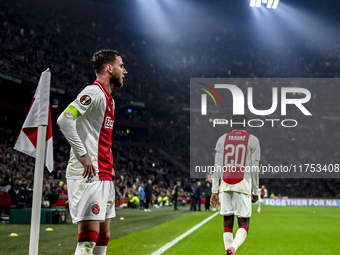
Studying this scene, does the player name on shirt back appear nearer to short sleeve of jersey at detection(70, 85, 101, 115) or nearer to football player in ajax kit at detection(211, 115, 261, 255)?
football player in ajax kit at detection(211, 115, 261, 255)

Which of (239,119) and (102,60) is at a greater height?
(102,60)

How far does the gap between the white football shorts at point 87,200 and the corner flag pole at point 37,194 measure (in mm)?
717

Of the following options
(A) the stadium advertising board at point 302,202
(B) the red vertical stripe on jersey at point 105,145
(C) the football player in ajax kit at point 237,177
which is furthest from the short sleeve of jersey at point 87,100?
(A) the stadium advertising board at point 302,202

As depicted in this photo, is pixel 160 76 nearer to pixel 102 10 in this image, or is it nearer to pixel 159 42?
pixel 159 42

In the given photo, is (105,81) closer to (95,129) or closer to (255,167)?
(95,129)

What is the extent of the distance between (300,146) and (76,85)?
29181 millimetres

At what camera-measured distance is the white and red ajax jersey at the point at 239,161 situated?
5945 millimetres

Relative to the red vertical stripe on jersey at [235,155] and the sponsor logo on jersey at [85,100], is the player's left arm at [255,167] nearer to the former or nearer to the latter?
the red vertical stripe on jersey at [235,155]

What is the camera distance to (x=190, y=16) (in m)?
53.2

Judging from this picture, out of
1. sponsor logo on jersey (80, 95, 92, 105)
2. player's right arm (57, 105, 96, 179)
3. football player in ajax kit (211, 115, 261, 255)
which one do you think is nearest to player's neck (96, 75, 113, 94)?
sponsor logo on jersey (80, 95, 92, 105)

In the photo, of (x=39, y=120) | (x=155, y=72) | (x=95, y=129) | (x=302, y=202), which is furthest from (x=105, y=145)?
(x=155, y=72)

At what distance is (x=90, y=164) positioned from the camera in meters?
3.28

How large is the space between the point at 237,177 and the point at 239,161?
26cm

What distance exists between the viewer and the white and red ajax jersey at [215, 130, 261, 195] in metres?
5.95
